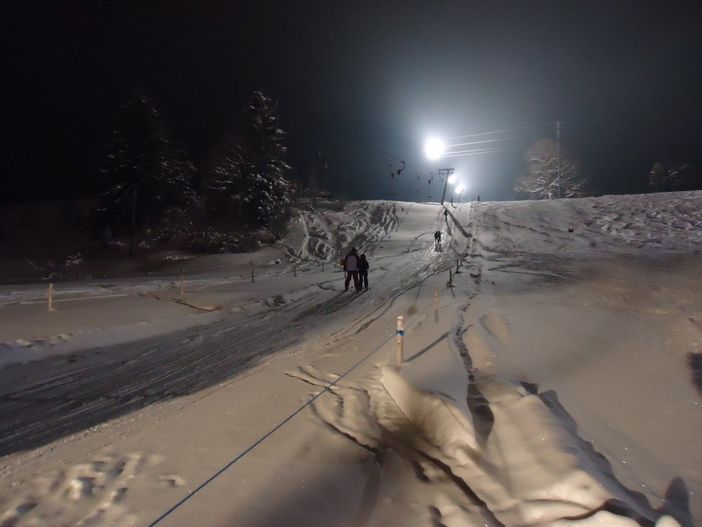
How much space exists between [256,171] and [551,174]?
50.2 metres

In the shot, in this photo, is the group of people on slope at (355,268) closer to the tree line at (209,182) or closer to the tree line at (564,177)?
the tree line at (209,182)

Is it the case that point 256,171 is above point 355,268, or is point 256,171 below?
above

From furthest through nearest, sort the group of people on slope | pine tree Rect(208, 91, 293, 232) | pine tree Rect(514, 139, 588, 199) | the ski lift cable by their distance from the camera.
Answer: pine tree Rect(514, 139, 588, 199) < pine tree Rect(208, 91, 293, 232) < the group of people on slope < the ski lift cable

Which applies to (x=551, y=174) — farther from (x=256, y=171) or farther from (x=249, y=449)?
(x=249, y=449)

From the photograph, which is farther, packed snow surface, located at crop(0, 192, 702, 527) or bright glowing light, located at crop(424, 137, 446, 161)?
bright glowing light, located at crop(424, 137, 446, 161)

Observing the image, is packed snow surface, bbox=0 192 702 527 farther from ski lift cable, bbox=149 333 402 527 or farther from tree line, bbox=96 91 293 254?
tree line, bbox=96 91 293 254

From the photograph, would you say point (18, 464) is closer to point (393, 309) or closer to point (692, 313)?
point (393, 309)

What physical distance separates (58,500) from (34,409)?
3.06m

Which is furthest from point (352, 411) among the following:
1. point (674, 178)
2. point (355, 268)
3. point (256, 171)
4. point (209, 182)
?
point (674, 178)

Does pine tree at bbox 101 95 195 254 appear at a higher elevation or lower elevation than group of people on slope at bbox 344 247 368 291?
higher

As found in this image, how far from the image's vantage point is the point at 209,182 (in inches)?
1468

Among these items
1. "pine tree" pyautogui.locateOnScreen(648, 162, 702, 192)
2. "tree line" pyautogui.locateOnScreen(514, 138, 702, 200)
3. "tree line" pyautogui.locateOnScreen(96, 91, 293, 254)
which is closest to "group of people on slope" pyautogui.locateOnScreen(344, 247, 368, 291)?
"tree line" pyautogui.locateOnScreen(96, 91, 293, 254)

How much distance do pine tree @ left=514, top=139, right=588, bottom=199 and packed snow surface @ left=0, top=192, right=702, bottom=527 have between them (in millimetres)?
53837

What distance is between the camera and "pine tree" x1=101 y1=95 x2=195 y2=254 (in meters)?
34.7
